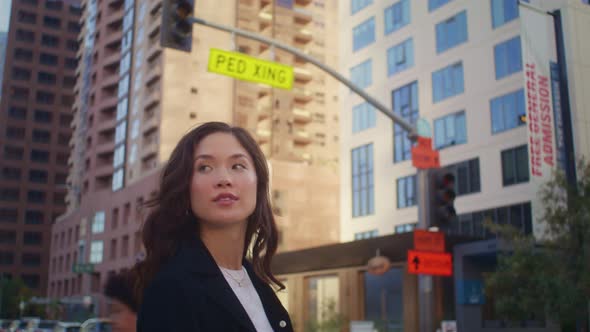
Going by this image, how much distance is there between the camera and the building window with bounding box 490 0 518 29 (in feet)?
106

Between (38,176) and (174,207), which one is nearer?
(174,207)

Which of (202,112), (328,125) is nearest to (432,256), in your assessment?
(202,112)

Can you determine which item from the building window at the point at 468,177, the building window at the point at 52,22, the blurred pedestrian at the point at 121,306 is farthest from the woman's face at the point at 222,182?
the building window at the point at 52,22

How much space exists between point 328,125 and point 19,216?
50.3 metres

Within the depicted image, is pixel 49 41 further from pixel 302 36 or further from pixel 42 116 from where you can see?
pixel 302 36

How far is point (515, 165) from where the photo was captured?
31.2 meters

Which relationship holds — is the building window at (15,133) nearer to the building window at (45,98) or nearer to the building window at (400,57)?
the building window at (45,98)

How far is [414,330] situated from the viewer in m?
32.1

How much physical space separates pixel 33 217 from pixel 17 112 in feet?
52.1

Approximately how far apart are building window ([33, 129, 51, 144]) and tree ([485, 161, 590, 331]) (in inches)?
3522

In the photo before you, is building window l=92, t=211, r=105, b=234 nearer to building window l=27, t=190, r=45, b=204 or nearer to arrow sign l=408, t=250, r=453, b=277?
building window l=27, t=190, r=45, b=204

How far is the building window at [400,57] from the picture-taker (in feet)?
129

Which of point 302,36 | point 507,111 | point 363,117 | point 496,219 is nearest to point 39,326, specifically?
point 496,219

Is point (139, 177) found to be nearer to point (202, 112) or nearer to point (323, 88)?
point (202, 112)
